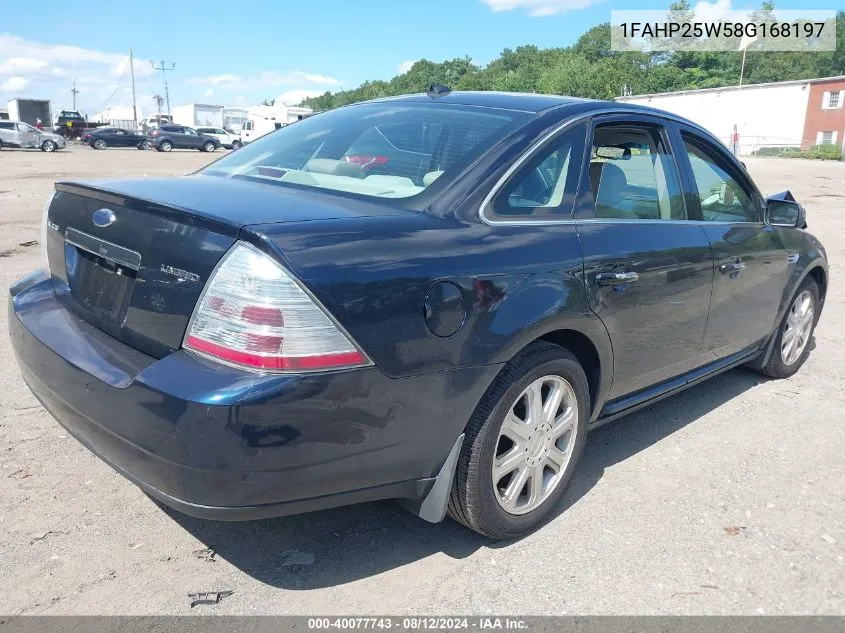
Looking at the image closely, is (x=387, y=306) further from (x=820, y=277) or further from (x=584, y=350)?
(x=820, y=277)

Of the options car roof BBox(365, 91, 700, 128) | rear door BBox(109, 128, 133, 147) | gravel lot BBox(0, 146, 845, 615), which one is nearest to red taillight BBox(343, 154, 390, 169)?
car roof BBox(365, 91, 700, 128)

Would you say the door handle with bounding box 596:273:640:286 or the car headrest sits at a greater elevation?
the car headrest

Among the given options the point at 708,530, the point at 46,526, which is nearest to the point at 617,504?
the point at 708,530

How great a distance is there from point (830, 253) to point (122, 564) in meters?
10.3

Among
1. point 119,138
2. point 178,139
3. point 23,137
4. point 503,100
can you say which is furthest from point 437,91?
point 119,138

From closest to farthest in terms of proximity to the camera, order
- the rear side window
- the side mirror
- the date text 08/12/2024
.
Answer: the date text 08/12/2024, the rear side window, the side mirror

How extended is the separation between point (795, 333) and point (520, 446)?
3084mm

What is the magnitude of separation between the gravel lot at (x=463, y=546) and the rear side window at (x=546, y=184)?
1.32 m

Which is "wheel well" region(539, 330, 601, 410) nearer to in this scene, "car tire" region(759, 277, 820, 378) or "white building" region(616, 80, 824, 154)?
"car tire" region(759, 277, 820, 378)

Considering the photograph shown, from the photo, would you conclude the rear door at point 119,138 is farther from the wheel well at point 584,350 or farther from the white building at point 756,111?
the wheel well at point 584,350

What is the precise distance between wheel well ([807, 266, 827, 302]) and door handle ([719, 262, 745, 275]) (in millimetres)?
1377

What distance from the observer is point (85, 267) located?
8.83 feet

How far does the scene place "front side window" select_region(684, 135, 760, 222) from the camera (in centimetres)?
384

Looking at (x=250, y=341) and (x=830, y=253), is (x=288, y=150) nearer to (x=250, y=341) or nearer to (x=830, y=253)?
(x=250, y=341)
